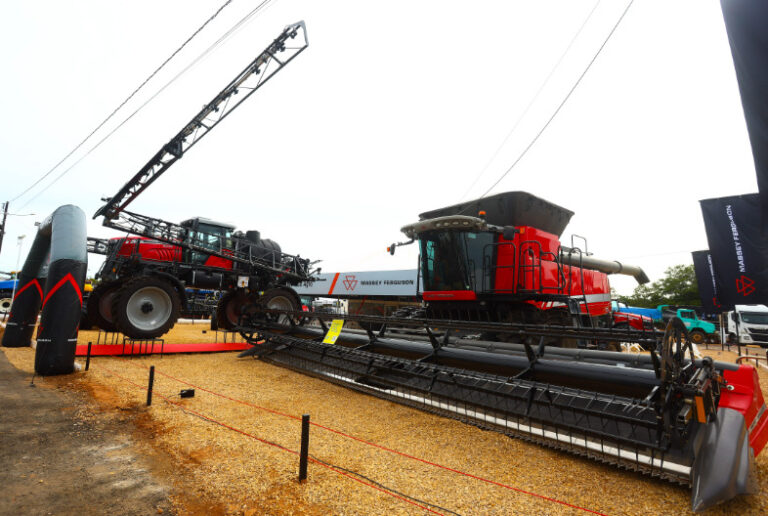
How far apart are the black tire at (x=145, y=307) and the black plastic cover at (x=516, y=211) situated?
18.6ft

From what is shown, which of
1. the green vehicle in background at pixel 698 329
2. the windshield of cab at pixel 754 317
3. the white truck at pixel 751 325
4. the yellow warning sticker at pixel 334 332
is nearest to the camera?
the yellow warning sticker at pixel 334 332

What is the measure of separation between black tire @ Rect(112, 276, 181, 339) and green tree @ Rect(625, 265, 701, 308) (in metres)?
45.2

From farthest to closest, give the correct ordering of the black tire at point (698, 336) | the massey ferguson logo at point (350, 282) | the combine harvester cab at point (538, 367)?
the massey ferguson logo at point (350, 282) < the black tire at point (698, 336) < the combine harvester cab at point (538, 367)

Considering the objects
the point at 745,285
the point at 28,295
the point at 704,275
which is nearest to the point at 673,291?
the point at 704,275

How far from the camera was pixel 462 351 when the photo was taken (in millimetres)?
4363

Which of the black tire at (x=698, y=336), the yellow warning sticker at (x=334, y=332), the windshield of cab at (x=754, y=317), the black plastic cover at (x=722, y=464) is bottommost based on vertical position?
the black tire at (x=698, y=336)

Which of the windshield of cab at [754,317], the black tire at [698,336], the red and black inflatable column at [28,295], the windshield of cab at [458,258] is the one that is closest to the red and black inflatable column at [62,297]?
the red and black inflatable column at [28,295]

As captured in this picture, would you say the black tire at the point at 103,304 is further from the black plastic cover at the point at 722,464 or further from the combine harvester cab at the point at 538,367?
the black plastic cover at the point at 722,464

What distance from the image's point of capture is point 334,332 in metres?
5.09

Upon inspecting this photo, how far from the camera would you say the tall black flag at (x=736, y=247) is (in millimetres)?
9024

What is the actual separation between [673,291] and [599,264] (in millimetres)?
42479

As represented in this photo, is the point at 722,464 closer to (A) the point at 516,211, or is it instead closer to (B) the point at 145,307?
(A) the point at 516,211

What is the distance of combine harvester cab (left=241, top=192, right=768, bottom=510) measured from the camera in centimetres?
245

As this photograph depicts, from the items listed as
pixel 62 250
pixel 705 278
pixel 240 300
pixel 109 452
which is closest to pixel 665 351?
pixel 109 452
